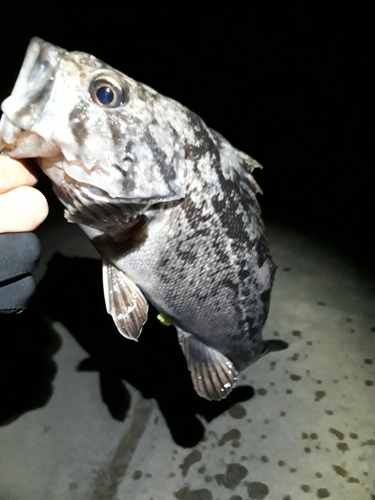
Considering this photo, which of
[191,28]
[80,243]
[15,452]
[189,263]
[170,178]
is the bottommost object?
[15,452]

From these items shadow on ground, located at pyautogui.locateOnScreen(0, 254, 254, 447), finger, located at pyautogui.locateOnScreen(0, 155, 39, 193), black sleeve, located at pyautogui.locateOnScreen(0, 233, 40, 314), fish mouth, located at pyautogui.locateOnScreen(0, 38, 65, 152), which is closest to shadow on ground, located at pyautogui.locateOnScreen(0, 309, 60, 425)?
shadow on ground, located at pyautogui.locateOnScreen(0, 254, 254, 447)

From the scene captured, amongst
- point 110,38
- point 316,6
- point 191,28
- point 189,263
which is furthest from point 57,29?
point 189,263

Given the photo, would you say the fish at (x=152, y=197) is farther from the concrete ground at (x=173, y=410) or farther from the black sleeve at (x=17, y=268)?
the concrete ground at (x=173, y=410)

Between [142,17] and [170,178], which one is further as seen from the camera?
[142,17]

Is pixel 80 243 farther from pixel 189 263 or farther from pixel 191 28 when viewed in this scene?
pixel 191 28

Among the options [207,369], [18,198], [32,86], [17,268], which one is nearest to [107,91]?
[32,86]

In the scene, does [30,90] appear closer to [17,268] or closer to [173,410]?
[17,268]
